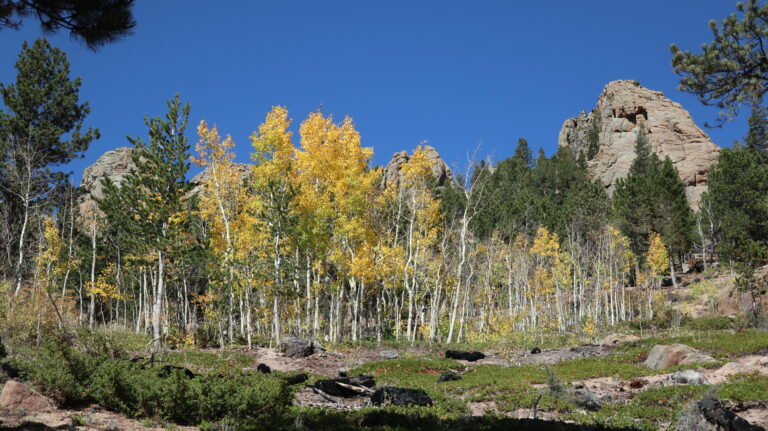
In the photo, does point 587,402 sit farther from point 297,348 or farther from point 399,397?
point 297,348

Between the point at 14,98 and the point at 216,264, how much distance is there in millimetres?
17898

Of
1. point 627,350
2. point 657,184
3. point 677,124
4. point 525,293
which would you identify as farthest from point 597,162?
point 627,350

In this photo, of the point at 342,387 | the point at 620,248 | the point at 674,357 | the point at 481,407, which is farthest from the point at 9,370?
the point at 620,248

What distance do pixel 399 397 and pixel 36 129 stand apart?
29.9m

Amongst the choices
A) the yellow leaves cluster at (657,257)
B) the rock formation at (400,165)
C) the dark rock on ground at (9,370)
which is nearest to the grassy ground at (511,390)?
the dark rock on ground at (9,370)

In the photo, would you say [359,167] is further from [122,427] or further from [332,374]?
[122,427]

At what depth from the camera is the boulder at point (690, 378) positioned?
12633 millimetres

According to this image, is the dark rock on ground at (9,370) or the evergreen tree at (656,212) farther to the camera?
the evergreen tree at (656,212)

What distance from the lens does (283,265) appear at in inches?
893

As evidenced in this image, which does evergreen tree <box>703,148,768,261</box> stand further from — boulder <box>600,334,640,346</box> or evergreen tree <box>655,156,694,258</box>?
boulder <box>600,334,640,346</box>

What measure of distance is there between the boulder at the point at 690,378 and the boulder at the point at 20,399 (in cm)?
1457

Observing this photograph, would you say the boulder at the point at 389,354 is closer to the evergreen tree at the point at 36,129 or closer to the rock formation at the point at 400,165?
the evergreen tree at the point at 36,129

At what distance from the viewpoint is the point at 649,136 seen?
8494 cm

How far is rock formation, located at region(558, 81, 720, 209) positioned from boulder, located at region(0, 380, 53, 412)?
8329 centimetres
